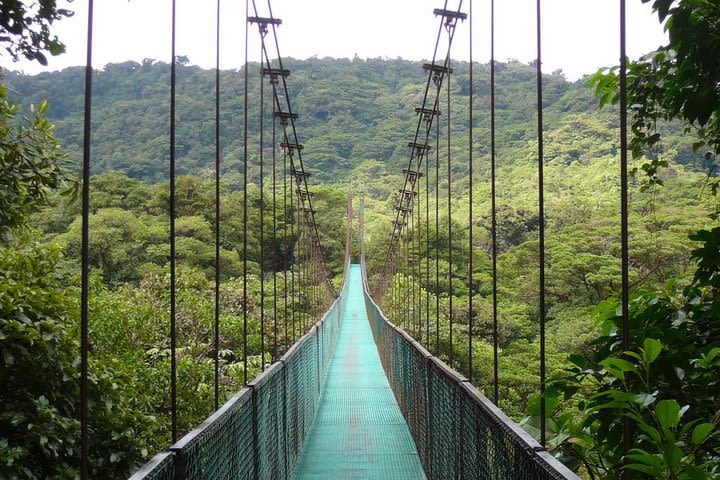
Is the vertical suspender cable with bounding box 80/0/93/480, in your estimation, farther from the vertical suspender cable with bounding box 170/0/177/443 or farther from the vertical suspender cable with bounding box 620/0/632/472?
the vertical suspender cable with bounding box 620/0/632/472

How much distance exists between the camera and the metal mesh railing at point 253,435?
150 centimetres

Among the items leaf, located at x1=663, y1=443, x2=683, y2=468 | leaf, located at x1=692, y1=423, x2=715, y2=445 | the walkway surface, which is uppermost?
leaf, located at x1=692, y1=423, x2=715, y2=445

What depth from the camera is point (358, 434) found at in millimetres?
4535

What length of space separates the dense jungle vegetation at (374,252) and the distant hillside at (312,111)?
145 millimetres

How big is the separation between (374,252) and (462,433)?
31.7 metres

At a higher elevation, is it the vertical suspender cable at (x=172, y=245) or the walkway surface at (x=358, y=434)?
the vertical suspender cable at (x=172, y=245)

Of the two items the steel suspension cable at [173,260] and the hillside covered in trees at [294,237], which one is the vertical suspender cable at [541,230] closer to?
the hillside covered in trees at [294,237]

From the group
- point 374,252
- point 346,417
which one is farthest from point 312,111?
point 346,417

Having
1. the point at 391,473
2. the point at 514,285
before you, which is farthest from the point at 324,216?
the point at 391,473

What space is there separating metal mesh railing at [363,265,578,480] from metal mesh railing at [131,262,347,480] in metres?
0.69

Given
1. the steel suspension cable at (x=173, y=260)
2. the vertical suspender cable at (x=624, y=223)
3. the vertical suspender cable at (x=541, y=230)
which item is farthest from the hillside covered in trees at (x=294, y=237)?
the steel suspension cable at (x=173, y=260)

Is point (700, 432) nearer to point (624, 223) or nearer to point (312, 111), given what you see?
point (624, 223)

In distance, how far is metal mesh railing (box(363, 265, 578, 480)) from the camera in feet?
4.68

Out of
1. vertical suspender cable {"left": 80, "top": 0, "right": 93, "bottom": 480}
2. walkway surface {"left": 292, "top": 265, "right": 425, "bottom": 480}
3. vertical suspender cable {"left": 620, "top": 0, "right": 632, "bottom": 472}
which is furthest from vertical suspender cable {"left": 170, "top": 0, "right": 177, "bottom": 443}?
walkway surface {"left": 292, "top": 265, "right": 425, "bottom": 480}
